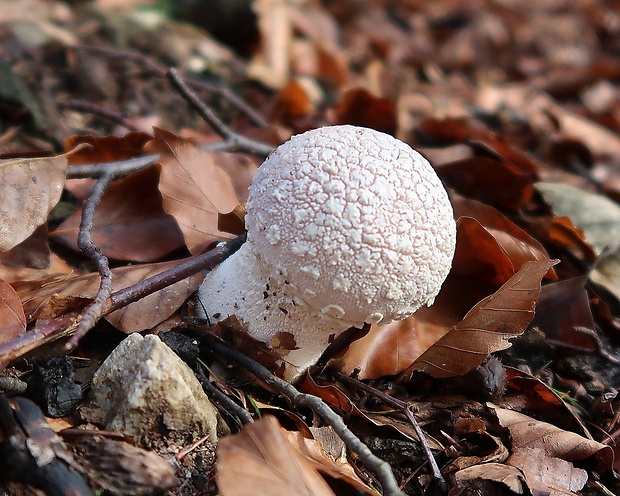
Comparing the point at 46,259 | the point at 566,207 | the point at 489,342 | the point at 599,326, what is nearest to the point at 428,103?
the point at 566,207

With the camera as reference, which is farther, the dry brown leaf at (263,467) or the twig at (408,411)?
the twig at (408,411)

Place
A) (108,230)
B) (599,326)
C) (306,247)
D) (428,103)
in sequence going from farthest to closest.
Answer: (428,103) → (599,326) → (108,230) → (306,247)

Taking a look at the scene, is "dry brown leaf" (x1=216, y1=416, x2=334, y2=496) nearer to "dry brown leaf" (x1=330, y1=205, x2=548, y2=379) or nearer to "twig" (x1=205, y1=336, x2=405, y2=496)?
Result: "twig" (x1=205, y1=336, x2=405, y2=496)

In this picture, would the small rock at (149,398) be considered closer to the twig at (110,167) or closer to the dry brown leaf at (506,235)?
the twig at (110,167)

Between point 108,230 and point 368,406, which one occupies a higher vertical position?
point 108,230

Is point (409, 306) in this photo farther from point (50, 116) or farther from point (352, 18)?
point (352, 18)

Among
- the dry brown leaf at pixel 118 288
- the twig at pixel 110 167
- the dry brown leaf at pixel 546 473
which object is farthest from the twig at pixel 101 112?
the dry brown leaf at pixel 546 473

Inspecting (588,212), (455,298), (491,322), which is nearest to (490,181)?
(588,212)
